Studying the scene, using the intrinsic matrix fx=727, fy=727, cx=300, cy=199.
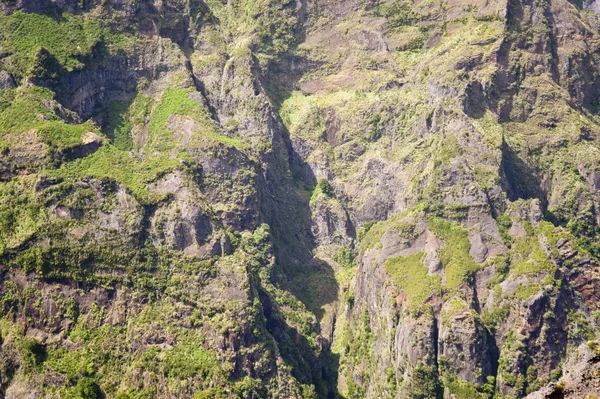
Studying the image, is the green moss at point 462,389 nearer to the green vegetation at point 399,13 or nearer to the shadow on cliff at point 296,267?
the shadow on cliff at point 296,267

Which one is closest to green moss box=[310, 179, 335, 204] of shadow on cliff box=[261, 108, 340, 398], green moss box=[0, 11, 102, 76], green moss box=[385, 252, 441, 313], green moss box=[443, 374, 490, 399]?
shadow on cliff box=[261, 108, 340, 398]

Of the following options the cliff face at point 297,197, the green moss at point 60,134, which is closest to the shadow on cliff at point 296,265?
the cliff face at point 297,197

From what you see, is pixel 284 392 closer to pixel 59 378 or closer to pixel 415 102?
pixel 59 378

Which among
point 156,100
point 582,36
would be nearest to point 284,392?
point 156,100

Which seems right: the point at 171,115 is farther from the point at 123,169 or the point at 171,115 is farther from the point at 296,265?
the point at 296,265

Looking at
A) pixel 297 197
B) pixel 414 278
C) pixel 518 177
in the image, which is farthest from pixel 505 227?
pixel 297 197

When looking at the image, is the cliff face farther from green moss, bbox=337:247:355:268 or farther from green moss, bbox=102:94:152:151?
green moss, bbox=337:247:355:268
